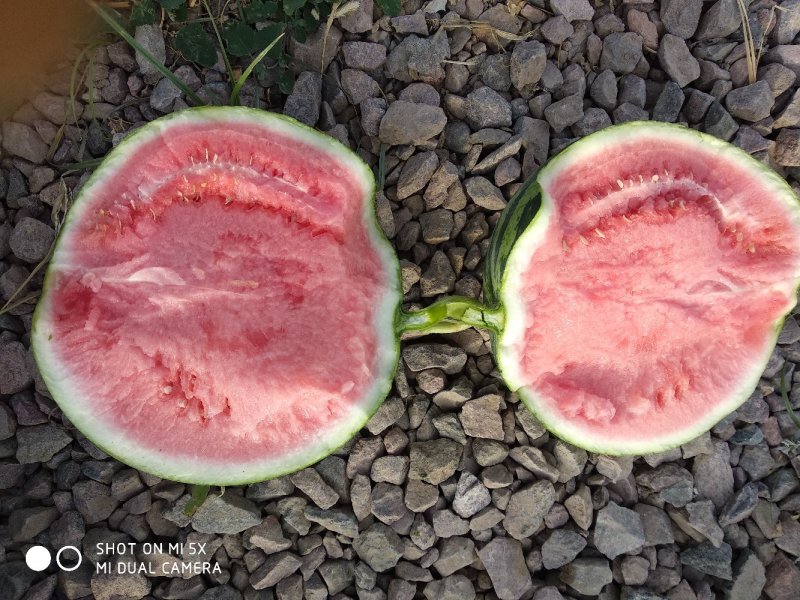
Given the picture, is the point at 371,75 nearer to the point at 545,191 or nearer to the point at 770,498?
the point at 545,191

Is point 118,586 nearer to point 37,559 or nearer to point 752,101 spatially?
point 37,559

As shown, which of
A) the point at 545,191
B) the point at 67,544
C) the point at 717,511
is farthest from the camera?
the point at 717,511

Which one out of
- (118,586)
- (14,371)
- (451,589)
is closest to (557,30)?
(451,589)

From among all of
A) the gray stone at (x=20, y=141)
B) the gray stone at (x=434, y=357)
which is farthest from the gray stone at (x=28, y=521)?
the gray stone at (x=434, y=357)

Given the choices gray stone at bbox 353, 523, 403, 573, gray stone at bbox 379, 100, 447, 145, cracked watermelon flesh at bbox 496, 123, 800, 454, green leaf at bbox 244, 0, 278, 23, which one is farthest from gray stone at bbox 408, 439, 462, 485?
green leaf at bbox 244, 0, 278, 23

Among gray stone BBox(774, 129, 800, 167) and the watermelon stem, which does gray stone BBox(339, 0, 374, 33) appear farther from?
gray stone BBox(774, 129, 800, 167)

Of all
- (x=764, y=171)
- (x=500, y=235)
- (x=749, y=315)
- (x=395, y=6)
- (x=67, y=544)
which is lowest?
(x=67, y=544)

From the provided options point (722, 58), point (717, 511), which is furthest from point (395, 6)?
point (717, 511)

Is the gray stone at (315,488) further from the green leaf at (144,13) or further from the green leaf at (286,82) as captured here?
the green leaf at (144,13)
